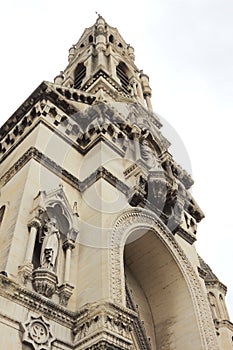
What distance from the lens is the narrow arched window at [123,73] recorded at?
2956 cm

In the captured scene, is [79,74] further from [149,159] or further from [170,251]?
[170,251]

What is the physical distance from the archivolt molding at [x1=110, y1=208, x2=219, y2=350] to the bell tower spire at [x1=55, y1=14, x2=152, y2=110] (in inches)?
440

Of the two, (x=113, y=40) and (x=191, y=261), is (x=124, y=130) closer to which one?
(x=191, y=261)

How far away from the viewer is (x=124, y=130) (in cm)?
1836

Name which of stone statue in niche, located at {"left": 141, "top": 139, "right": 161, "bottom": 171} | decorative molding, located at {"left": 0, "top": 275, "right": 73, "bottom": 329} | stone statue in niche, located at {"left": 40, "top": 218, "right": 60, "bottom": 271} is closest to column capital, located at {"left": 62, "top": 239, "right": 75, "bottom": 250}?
stone statue in niche, located at {"left": 40, "top": 218, "right": 60, "bottom": 271}

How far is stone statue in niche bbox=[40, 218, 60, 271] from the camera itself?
1076 cm

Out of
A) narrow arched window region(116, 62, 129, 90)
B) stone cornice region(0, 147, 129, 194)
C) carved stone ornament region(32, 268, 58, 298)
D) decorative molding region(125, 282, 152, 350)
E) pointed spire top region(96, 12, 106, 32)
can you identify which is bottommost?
carved stone ornament region(32, 268, 58, 298)

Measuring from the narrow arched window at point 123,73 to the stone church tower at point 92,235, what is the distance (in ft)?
27.3

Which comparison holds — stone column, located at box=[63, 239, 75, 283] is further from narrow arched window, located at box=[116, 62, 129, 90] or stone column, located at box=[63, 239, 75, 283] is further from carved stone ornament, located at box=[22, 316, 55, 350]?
narrow arched window, located at box=[116, 62, 129, 90]

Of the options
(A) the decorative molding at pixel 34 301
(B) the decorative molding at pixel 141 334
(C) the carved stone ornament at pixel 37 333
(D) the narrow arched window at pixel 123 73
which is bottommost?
(C) the carved stone ornament at pixel 37 333

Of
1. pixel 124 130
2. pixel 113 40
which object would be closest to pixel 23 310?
pixel 124 130

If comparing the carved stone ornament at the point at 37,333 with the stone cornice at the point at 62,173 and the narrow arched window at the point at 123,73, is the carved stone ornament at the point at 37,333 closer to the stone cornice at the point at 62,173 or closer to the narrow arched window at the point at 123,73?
the stone cornice at the point at 62,173

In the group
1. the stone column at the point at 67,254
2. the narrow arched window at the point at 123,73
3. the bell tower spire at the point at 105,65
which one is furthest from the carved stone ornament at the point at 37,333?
the narrow arched window at the point at 123,73

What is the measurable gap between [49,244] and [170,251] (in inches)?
228
